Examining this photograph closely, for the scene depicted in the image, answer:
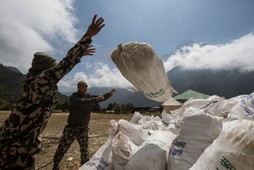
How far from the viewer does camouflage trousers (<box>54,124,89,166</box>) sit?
4.56m

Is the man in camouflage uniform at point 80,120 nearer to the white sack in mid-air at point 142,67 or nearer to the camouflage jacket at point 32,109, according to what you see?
the white sack in mid-air at point 142,67

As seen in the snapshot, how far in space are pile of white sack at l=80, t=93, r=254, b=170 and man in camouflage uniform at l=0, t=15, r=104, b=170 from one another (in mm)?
705

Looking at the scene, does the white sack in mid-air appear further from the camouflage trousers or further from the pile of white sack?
the camouflage trousers

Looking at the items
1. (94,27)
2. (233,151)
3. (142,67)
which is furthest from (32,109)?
(233,151)

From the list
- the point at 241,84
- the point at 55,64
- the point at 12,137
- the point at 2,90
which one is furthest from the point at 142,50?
the point at 241,84

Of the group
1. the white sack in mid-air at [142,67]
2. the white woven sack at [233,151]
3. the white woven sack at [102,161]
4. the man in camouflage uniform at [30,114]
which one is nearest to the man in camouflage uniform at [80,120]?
the white sack in mid-air at [142,67]

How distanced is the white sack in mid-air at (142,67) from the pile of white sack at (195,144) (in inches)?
16.2

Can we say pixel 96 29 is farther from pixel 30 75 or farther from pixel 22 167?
pixel 22 167

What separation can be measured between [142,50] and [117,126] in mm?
903

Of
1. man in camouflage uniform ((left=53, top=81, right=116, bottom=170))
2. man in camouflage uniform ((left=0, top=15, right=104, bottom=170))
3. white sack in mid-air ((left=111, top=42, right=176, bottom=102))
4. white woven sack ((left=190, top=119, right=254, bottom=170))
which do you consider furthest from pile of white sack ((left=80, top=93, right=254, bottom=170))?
man in camouflage uniform ((left=53, top=81, right=116, bottom=170))

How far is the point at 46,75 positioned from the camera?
98.5 inches

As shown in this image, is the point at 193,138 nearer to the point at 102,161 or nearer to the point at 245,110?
the point at 245,110

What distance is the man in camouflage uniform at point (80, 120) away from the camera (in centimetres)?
463

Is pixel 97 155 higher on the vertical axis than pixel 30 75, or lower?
lower
